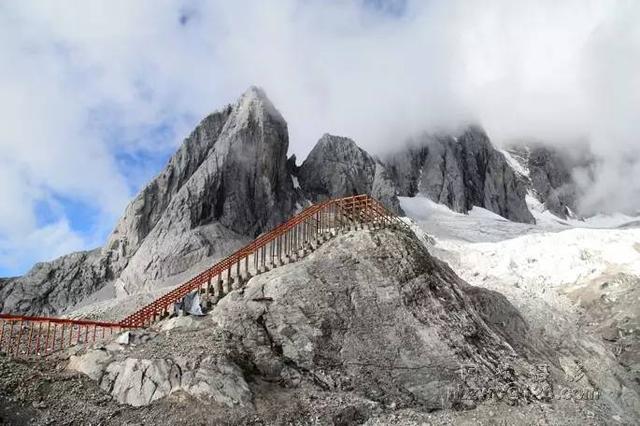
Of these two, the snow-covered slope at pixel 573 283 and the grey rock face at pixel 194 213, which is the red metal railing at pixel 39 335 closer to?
the snow-covered slope at pixel 573 283

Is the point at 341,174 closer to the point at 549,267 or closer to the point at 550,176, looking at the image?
the point at 549,267

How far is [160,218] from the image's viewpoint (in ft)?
222

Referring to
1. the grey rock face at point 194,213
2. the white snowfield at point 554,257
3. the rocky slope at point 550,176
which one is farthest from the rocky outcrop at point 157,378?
the rocky slope at point 550,176

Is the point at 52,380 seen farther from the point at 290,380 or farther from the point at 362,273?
the point at 362,273

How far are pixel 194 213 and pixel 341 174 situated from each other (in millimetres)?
31139

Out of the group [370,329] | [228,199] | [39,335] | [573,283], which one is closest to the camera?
[39,335]

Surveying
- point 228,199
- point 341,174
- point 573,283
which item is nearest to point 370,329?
point 573,283

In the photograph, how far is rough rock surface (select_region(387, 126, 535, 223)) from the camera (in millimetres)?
118750

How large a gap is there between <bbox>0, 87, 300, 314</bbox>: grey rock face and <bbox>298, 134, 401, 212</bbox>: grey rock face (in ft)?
28.4

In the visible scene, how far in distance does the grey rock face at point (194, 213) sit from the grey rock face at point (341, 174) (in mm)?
8670

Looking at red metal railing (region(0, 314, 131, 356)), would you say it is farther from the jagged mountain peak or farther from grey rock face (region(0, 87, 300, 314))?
the jagged mountain peak

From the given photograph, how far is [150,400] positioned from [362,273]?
12326mm

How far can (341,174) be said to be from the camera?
89500 mm

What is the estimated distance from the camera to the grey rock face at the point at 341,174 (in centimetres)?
8781
